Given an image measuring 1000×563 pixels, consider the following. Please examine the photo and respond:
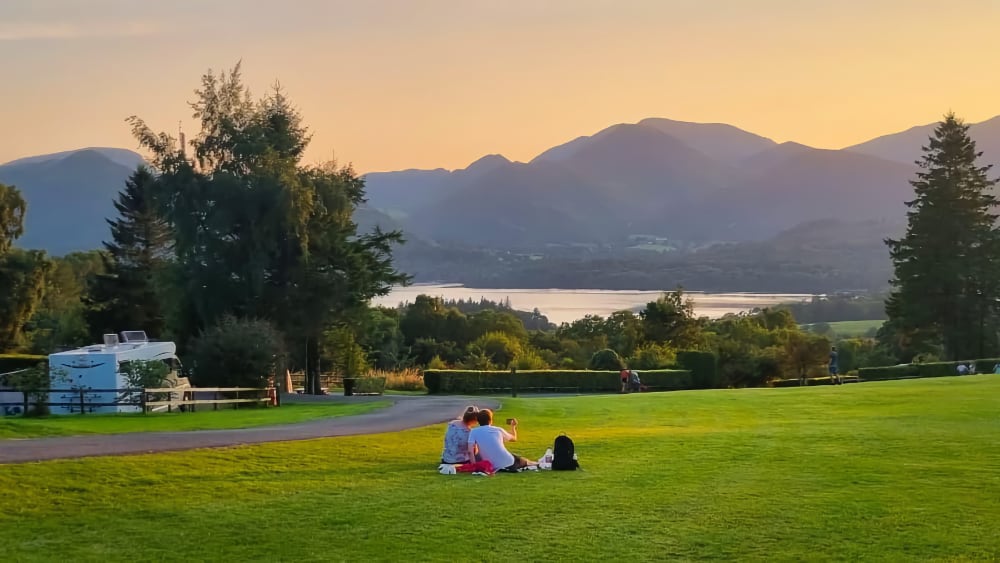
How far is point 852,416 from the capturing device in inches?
851

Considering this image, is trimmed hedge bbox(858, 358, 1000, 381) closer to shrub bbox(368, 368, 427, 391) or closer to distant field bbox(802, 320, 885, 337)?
shrub bbox(368, 368, 427, 391)

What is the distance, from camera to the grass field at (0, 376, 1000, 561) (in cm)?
877

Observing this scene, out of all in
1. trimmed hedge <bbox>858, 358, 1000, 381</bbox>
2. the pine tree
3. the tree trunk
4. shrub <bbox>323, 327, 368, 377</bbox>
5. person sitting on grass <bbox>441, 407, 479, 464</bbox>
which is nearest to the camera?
person sitting on grass <bbox>441, 407, 479, 464</bbox>

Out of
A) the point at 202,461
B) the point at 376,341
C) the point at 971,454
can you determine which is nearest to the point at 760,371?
the point at 376,341

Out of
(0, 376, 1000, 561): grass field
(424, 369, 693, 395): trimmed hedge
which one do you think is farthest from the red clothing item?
(424, 369, 693, 395): trimmed hedge

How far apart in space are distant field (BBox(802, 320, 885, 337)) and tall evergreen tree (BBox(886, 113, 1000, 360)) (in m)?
53.0

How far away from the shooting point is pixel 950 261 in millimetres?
60844

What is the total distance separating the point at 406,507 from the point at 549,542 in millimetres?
2192

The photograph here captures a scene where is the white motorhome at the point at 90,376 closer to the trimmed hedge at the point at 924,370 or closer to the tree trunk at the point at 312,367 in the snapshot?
the tree trunk at the point at 312,367

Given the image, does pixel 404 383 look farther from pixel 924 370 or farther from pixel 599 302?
pixel 599 302

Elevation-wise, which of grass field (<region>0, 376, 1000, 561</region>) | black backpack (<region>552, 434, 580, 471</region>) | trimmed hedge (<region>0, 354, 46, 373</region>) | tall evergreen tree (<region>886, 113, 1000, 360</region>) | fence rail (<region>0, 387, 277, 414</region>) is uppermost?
tall evergreen tree (<region>886, 113, 1000, 360</region>)

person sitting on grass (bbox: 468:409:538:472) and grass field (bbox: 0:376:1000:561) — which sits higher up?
person sitting on grass (bbox: 468:409:538:472)

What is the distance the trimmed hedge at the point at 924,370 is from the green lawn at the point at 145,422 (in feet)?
93.0

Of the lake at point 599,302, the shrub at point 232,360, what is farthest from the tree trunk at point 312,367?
the lake at point 599,302
